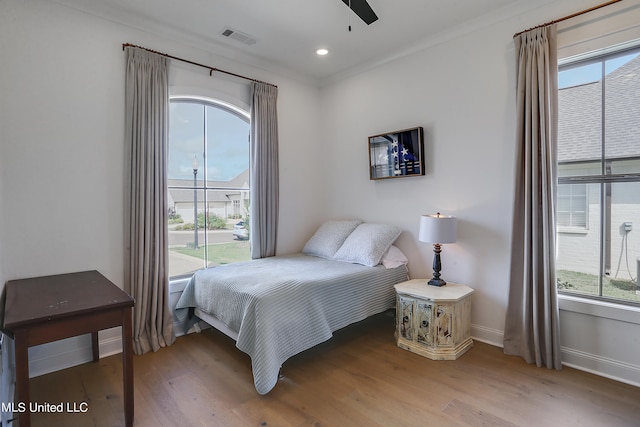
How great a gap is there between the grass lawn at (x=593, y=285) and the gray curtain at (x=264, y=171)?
109 inches

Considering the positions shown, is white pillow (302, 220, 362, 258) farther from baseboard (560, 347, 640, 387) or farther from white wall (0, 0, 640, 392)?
baseboard (560, 347, 640, 387)

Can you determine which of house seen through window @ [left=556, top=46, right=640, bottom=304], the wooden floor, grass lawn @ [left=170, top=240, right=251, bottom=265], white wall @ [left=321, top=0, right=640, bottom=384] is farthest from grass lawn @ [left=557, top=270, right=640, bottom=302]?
grass lawn @ [left=170, top=240, right=251, bottom=265]

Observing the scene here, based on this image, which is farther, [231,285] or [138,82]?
[138,82]

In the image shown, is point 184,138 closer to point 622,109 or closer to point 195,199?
point 195,199

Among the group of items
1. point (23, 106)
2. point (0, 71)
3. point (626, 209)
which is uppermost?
point (0, 71)

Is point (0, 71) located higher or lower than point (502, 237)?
higher

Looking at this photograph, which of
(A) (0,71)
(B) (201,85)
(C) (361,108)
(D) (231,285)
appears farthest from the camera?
(C) (361,108)

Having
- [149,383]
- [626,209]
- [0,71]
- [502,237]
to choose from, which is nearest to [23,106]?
[0,71]

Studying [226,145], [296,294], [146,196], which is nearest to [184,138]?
[226,145]

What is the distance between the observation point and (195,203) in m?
3.32

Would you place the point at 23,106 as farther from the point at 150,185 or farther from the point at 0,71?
the point at 150,185

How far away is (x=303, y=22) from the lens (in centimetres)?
288

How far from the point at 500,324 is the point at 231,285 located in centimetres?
230

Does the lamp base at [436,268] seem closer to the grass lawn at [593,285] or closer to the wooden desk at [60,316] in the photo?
the grass lawn at [593,285]
